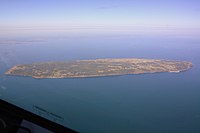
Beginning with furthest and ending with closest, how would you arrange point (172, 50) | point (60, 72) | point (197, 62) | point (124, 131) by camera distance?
1. point (60, 72)
2. point (124, 131)
3. point (172, 50)
4. point (197, 62)

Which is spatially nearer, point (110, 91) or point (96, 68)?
point (96, 68)

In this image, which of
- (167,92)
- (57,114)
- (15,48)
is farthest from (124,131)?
(15,48)

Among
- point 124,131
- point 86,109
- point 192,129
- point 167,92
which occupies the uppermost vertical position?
point 167,92

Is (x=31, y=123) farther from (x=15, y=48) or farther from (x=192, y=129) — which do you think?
(x=192, y=129)

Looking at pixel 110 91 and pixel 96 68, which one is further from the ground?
pixel 96 68
